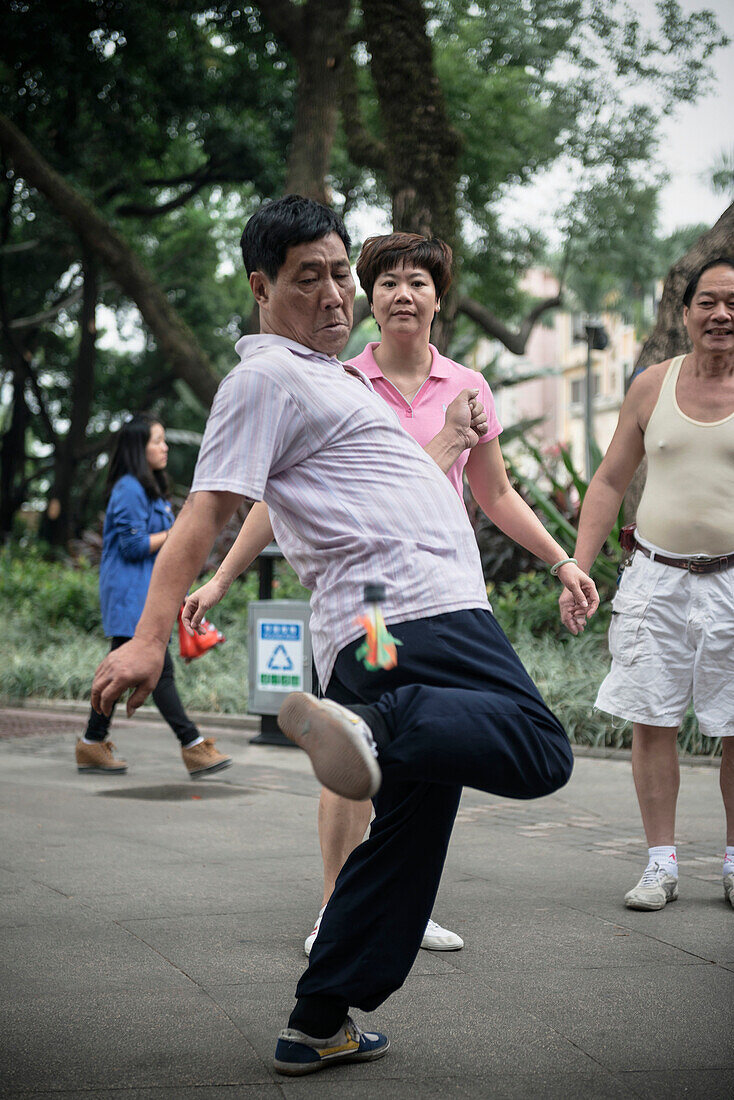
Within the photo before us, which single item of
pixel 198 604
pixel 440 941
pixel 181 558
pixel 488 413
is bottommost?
pixel 440 941

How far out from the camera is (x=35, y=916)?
3955mm

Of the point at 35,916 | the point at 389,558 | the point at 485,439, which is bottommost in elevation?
the point at 35,916

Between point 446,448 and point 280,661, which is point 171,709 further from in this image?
point 446,448

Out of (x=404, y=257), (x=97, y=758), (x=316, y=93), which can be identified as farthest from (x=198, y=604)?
(x=316, y=93)

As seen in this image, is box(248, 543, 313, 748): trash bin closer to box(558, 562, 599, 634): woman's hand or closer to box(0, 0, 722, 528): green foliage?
box(558, 562, 599, 634): woman's hand

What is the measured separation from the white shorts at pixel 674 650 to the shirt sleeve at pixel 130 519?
3.62m

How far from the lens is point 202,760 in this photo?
697 cm

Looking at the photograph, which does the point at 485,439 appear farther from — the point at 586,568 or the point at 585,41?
the point at 585,41

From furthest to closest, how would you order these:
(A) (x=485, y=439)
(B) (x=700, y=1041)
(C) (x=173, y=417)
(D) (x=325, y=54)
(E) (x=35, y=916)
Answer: (C) (x=173, y=417) → (D) (x=325, y=54) → (E) (x=35, y=916) → (A) (x=485, y=439) → (B) (x=700, y=1041)

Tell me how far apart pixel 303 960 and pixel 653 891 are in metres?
1.32

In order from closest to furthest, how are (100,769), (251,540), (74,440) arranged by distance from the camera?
(251,540)
(100,769)
(74,440)

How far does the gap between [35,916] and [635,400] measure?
2.74 meters

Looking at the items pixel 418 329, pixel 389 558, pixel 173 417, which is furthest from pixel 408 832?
pixel 173 417

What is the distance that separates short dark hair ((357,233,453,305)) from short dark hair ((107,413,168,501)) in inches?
144
